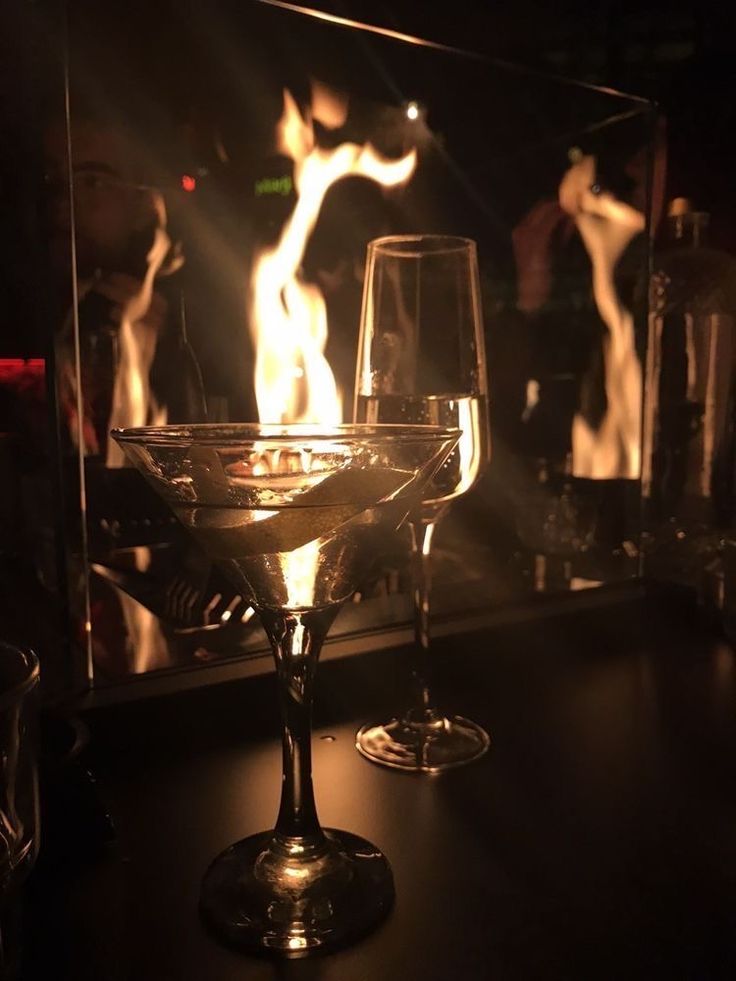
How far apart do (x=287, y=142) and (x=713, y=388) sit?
0.63m

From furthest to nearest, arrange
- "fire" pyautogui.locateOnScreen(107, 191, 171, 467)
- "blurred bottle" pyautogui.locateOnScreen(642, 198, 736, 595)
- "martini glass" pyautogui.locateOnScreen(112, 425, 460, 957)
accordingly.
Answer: "blurred bottle" pyautogui.locateOnScreen(642, 198, 736, 595) → "fire" pyautogui.locateOnScreen(107, 191, 171, 467) → "martini glass" pyautogui.locateOnScreen(112, 425, 460, 957)

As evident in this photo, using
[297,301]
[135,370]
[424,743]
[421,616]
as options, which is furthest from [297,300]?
[424,743]

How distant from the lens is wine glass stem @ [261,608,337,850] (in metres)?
0.52

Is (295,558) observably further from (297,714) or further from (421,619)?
(421,619)

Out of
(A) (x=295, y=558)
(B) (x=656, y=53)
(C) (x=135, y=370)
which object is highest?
(B) (x=656, y=53)

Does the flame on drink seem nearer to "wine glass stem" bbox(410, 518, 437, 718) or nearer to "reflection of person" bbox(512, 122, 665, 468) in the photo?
"wine glass stem" bbox(410, 518, 437, 718)

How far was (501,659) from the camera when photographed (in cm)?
88

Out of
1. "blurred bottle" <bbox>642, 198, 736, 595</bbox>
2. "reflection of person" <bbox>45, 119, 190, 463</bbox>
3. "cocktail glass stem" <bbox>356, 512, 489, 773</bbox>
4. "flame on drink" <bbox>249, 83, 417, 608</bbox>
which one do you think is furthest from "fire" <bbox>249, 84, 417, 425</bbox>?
"blurred bottle" <bbox>642, 198, 736, 595</bbox>

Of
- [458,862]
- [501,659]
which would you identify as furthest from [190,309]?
[458,862]

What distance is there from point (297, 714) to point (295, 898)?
0.10 metres

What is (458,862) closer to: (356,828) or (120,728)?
(356,828)

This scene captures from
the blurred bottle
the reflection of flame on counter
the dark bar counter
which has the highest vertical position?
the blurred bottle

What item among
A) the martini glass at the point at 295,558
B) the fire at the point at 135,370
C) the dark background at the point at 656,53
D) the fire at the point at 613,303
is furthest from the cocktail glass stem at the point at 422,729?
the dark background at the point at 656,53

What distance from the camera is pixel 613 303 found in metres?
1.08
